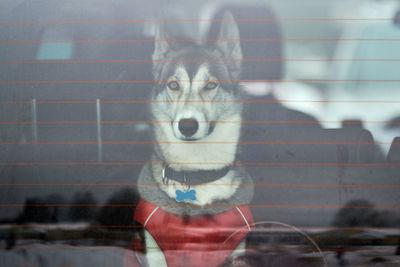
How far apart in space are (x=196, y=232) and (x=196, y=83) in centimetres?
77

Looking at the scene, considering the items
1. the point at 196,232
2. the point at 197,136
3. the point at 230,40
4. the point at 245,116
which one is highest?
the point at 230,40

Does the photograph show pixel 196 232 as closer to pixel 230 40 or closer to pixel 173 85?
pixel 173 85

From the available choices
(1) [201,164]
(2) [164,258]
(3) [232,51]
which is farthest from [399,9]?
(2) [164,258]

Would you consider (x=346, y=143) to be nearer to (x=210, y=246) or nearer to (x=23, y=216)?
(x=210, y=246)

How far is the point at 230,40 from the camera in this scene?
1.65 m

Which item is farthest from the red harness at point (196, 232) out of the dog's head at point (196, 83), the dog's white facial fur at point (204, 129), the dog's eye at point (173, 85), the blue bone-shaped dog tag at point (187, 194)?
the dog's eye at point (173, 85)

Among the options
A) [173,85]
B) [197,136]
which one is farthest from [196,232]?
[173,85]

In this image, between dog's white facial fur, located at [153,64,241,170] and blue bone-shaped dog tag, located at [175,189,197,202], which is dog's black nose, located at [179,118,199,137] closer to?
dog's white facial fur, located at [153,64,241,170]

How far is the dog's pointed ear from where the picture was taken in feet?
5.42

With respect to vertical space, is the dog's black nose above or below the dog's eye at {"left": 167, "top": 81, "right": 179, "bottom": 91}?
below

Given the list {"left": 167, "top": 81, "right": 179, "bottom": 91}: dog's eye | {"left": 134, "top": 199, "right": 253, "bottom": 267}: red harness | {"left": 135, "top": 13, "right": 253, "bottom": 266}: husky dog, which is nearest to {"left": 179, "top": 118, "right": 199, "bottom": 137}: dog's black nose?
{"left": 135, "top": 13, "right": 253, "bottom": 266}: husky dog

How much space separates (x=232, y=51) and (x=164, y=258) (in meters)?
1.14

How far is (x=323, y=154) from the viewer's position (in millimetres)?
1638

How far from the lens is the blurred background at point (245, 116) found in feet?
5.37
